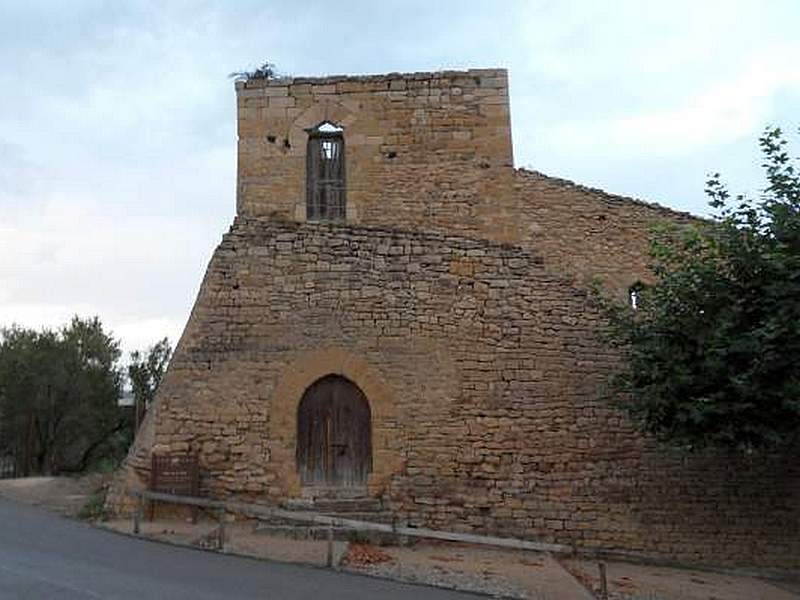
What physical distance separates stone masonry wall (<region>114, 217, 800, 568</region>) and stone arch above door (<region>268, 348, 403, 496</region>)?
2 cm

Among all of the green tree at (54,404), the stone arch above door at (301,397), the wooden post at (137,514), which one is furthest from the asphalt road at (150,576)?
the green tree at (54,404)

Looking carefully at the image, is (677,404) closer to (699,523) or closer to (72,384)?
(699,523)

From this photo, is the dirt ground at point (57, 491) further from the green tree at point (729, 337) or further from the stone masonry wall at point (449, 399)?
the green tree at point (729, 337)

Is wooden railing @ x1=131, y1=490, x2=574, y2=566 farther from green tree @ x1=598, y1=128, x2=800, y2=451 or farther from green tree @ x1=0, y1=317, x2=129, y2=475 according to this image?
green tree @ x1=0, y1=317, x2=129, y2=475

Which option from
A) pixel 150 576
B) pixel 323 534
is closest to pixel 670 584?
pixel 323 534

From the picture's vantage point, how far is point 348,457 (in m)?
10.8

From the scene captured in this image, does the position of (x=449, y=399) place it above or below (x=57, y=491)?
above

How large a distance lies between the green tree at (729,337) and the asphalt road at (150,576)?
368cm

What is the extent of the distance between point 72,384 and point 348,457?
1660 cm

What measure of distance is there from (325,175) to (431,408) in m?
5.53

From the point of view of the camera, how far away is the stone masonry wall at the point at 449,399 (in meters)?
10.4

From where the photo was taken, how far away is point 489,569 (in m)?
8.63

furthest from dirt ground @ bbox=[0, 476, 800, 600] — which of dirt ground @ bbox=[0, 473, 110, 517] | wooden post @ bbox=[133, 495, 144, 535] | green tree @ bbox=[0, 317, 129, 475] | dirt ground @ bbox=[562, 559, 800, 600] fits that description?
green tree @ bbox=[0, 317, 129, 475]

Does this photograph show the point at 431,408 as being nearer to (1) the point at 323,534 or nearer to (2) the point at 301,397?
(2) the point at 301,397
